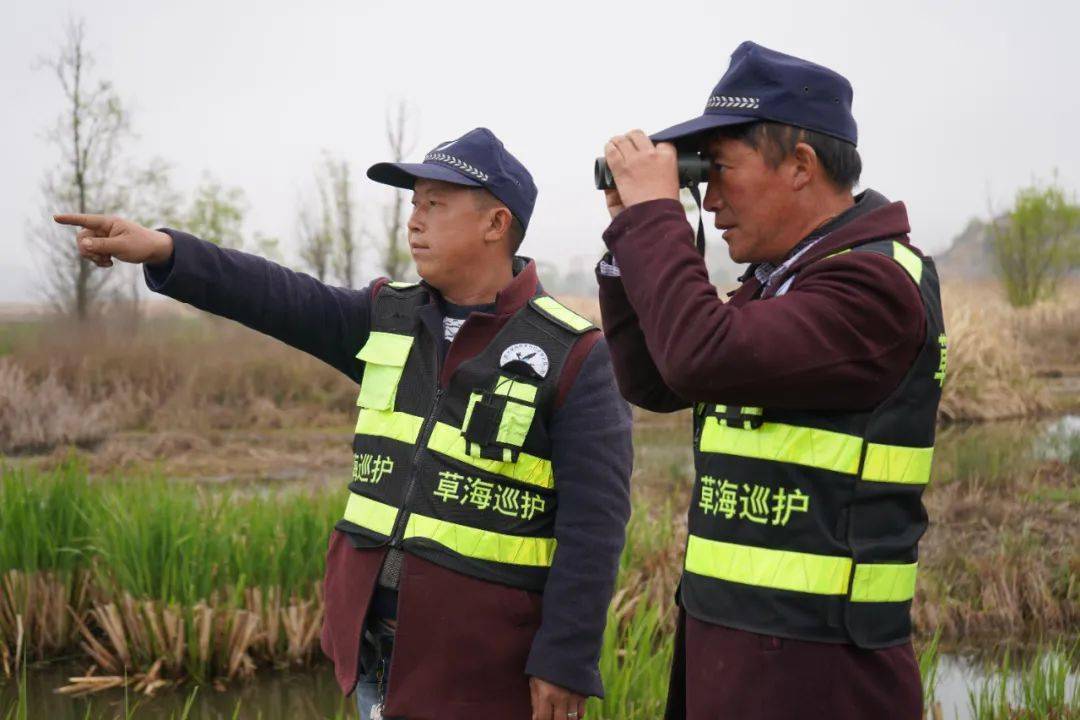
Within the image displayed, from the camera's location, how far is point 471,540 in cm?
266

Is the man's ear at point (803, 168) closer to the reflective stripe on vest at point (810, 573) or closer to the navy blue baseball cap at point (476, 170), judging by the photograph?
the reflective stripe on vest at point (810, 573)

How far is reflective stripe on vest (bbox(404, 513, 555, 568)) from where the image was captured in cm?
265

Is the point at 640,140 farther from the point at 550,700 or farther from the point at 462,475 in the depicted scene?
the point at 550,700

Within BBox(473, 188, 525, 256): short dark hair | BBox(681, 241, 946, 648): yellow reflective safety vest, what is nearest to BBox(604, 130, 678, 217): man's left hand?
BBox(681, 241, 946, 648): yellow reflective safety vest

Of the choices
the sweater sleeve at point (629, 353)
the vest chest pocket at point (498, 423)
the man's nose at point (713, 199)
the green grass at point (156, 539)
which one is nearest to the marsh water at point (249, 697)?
the green grass at point (156, 539)

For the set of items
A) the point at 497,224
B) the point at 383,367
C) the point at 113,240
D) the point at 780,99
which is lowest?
the point at 383,367

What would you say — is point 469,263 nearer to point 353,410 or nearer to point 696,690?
point 696,690

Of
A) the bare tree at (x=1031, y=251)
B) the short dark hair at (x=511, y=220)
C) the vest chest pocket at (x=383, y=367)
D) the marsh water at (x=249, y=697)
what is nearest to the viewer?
the vest chest pocket at (x=383, y=367)

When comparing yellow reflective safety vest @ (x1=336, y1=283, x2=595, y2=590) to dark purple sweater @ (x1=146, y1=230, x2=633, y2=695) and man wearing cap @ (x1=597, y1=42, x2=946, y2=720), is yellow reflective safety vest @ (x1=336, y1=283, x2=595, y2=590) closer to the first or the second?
dark purple sweater @ (x1=146, y1=230, x2=633, y2=695)

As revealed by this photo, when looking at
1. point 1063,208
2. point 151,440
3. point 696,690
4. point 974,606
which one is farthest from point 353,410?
point 1063,208

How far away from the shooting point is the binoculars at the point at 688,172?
2041 millimetres

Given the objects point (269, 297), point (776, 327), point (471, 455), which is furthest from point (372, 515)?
point (776, 327)

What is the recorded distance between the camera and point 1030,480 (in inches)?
353

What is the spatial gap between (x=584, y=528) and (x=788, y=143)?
1.02 metres
